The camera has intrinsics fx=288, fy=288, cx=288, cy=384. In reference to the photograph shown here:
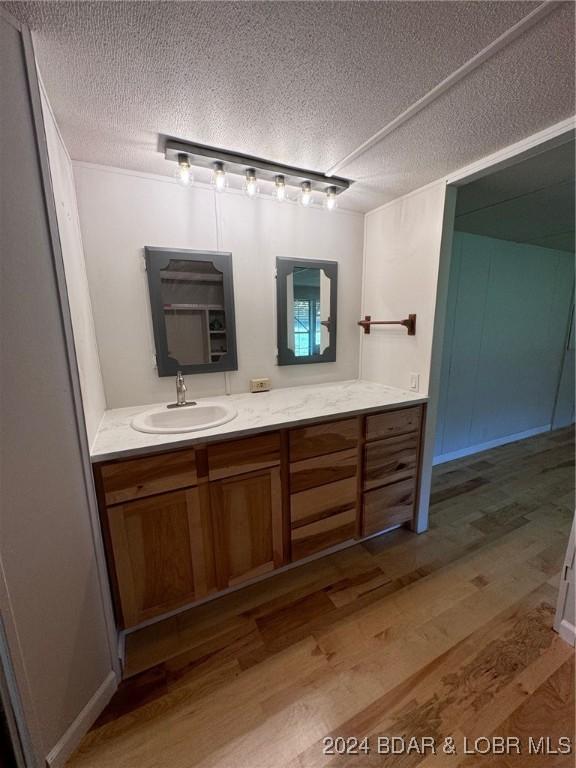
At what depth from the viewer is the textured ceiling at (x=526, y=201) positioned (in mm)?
1504

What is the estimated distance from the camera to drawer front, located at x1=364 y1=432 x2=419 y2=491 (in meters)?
1.73

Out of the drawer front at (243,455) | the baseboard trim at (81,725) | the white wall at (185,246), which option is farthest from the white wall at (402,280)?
the baseboard trim at (81,725)

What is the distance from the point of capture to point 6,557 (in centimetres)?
69

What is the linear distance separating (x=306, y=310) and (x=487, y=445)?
8.87ft

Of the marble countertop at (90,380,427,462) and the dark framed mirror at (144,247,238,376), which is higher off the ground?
the dark framed mirror at (144,247,238,376)

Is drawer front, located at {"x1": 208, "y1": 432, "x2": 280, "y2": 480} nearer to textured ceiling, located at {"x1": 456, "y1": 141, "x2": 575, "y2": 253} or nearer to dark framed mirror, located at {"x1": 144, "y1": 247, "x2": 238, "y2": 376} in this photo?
dark framed mirror, located at {"x1": 144, "y1": 247, "x2": 238, "y2": 376}

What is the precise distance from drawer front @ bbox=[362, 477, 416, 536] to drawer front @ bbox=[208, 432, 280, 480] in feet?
2.44

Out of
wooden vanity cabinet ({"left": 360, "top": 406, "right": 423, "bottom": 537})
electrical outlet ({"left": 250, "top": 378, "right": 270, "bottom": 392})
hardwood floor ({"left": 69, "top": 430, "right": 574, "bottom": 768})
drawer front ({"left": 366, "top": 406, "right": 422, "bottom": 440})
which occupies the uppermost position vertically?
electrical outlet ({"left": 250, "top": 378, "right": 270, "bottom": 392})

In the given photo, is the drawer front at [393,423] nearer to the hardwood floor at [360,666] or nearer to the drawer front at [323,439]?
the drawer front at [323,439]

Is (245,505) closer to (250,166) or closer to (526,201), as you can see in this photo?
(250,166)

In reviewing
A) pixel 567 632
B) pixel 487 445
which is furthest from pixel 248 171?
pixel 487 445

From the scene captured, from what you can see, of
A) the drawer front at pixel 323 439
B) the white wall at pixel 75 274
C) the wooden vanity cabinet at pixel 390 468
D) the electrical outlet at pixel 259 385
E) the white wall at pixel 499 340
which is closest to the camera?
the white wall at pixel 75 274

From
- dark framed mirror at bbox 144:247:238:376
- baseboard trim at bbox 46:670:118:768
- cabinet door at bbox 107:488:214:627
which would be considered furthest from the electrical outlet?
baseboard trim at bbox 46:670:118:768

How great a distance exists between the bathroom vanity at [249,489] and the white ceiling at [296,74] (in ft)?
4.11
